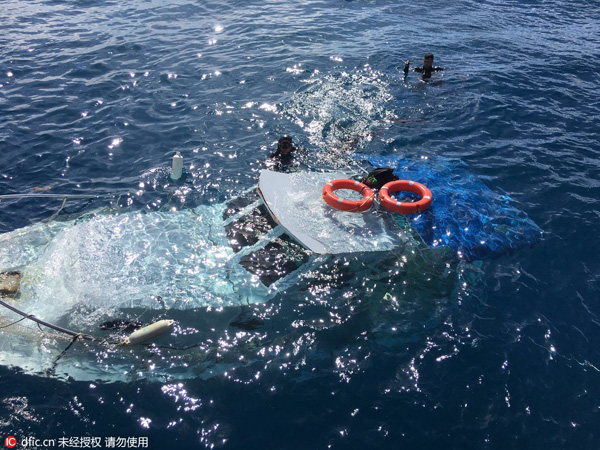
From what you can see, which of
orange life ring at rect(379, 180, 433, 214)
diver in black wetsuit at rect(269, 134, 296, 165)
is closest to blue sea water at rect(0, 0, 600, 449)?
diver in black wetsuit at rect(269, 134, 296, 165)

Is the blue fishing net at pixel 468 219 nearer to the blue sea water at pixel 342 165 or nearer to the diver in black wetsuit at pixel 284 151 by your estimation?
the blue sea water at pixel 342 165

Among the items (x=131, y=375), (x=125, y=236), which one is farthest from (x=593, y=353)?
(x=125, y=236)

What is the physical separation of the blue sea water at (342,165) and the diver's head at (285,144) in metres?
0.79

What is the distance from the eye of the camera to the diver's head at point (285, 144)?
927 cm

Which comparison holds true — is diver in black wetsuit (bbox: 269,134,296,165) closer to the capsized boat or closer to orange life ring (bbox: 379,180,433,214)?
the capsized boat

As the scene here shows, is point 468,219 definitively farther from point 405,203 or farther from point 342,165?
point 342,165

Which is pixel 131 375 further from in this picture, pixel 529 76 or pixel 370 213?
pixel 529 76

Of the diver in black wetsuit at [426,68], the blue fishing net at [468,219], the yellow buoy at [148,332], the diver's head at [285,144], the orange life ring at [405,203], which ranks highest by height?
the diver in black wetsuit at [426,68]

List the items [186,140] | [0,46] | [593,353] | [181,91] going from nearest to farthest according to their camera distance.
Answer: [593,353] → [186,140] → [181,91] → [0,46]

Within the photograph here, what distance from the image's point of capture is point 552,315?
6.58 m

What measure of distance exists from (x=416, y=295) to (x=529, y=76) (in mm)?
10046

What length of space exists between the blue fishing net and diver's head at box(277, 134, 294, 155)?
2433mm

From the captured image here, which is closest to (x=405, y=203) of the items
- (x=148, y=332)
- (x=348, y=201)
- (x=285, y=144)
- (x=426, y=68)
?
(x=348, y=201)

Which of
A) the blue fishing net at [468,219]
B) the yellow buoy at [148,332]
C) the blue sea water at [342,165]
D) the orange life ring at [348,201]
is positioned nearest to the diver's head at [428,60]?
the blue sea water at [342,165]
